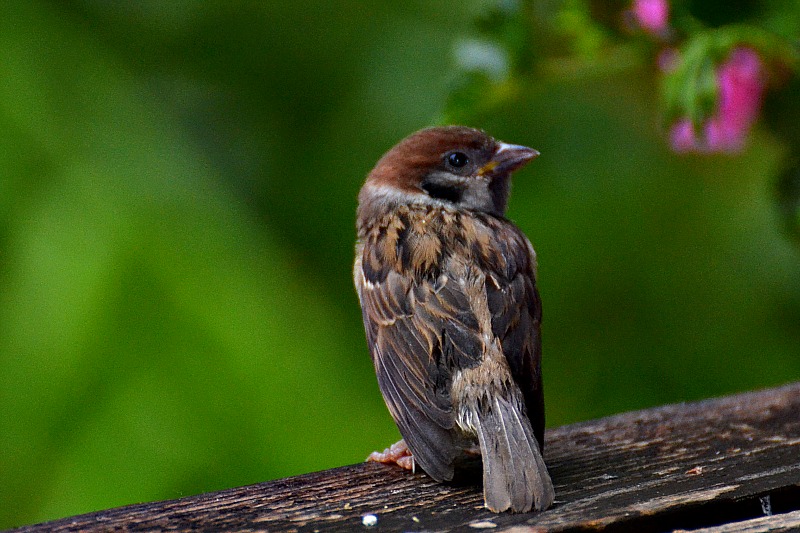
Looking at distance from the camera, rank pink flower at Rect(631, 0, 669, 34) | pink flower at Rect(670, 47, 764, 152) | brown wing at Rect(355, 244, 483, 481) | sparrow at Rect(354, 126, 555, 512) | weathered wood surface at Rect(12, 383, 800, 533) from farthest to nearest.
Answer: pink flower at Rect(670, 47, 764, 152) < pink flower at Rect(631, 0, 669, 34) < brown wing at Rect(355, 244, 483, 481) < sparrow at Rect(354, 126, 555, 512) < weathered wood surface at Rect(12, 383, 800, 533)

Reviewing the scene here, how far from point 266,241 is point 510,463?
182 centimetres

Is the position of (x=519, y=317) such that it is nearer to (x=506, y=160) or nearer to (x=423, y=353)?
(x=423, y=353)

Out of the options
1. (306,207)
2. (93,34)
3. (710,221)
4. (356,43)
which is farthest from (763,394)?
(93,34)

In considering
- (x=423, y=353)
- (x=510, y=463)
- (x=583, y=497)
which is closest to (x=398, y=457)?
(x=423, y=353)

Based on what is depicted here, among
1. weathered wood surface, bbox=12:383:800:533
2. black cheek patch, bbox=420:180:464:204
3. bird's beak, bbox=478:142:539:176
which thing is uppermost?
bird's beak, bbox=478:142:539:176

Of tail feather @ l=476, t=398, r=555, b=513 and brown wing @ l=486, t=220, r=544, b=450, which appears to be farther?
brown wing @ l=486, t=220, r=544, b=450

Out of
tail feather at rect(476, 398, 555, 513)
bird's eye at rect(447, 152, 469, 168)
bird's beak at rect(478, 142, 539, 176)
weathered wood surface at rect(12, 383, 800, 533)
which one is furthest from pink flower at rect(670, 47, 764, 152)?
tail feather at rect(476, 398, 555, 513)

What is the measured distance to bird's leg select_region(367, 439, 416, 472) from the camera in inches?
106

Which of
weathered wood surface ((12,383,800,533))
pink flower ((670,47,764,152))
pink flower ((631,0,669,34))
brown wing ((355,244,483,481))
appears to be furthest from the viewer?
pink flower ((670,47,764,152))

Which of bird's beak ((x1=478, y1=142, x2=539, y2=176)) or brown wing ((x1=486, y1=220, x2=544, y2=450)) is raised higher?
bird's beak ((x1=478, y1=142, x2=539, y2=176))

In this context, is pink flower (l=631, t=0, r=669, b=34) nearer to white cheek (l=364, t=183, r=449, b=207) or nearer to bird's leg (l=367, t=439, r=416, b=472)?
white cheek (l=364, t=183, r=449, b=207)

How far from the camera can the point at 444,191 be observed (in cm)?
356

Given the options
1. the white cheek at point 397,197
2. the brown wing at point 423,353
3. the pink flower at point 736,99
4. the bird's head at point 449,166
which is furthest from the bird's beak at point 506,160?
the brown wing at point 423,353

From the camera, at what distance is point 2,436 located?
3.58 m
